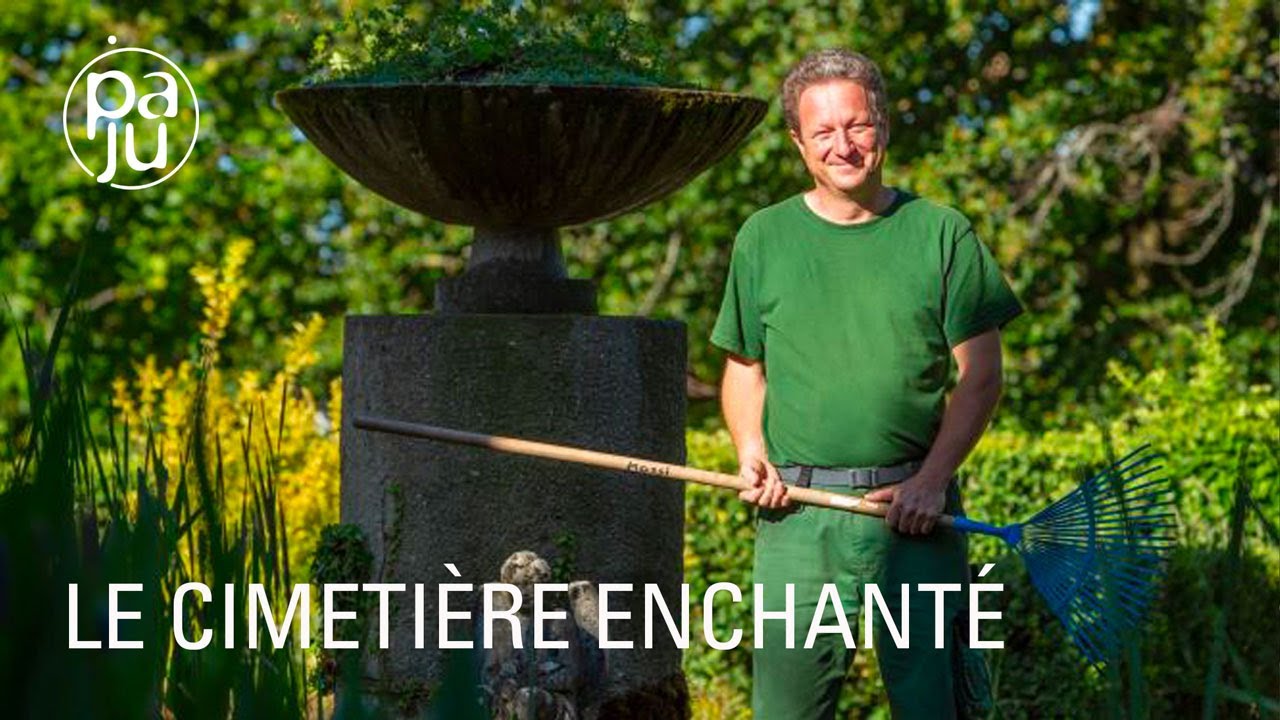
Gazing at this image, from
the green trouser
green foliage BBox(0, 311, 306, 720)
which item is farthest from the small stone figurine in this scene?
green foliage BBox(0, 311, 306, 720)

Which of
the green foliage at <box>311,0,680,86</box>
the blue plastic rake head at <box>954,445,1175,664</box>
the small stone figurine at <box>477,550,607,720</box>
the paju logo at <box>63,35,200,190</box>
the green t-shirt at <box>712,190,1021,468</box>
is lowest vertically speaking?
the small stone figurine at <box>477,550,607,720</box>

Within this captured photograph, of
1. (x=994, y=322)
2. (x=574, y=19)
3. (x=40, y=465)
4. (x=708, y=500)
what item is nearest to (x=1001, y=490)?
(x=708, y=500)

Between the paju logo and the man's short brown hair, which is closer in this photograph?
the man's short brown hair

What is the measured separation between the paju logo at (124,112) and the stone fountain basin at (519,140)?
688 centimetres

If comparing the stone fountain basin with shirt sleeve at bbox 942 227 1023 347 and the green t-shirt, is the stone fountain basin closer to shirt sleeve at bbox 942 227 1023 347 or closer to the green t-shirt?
the green t-shirt

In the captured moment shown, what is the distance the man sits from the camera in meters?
3.77

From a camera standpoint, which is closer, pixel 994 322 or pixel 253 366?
pixel 994 322

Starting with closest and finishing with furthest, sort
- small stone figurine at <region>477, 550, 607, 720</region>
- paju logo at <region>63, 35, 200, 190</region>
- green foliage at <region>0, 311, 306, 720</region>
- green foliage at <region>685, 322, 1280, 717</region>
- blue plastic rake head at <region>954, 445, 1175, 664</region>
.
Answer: green foliage at <region>0, 311, 306, 720</region>, blue plastic rake head at <region>954, 445, 1175, 664</region>, small stone figurine at <region>477, 550, 607, 720</region>, green foliage at <region>685, 322, 1280, 717</region>, paju logo at <region>63, 35, 200, 190</region>

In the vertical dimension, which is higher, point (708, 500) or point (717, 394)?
point (717, 394)

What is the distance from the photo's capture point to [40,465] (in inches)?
49.8

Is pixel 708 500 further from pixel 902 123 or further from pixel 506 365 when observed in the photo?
pixel 902 123

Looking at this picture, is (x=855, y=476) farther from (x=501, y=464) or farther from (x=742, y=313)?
(x=501, y=464)

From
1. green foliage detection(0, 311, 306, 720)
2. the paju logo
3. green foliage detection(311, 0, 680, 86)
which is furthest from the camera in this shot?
the paju logo

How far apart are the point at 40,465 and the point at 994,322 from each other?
2.76 meters
